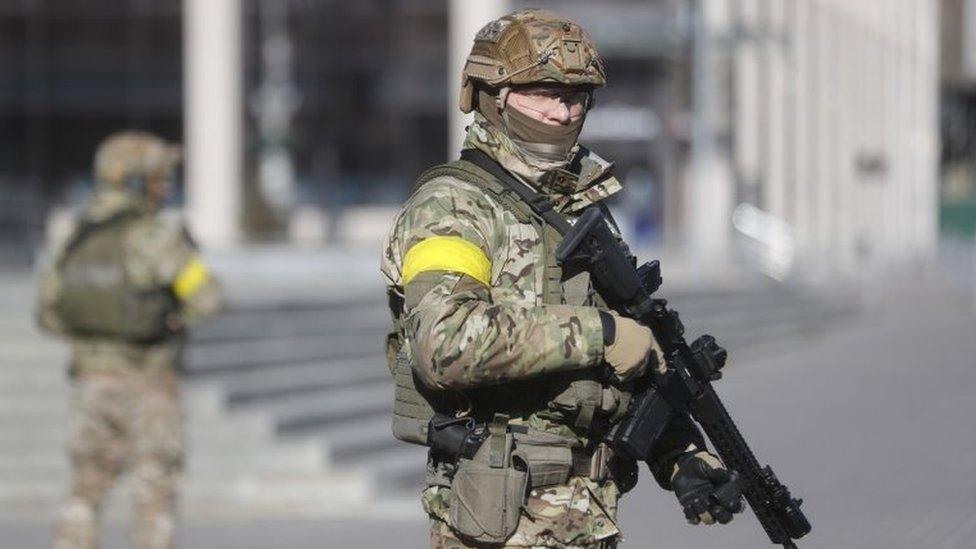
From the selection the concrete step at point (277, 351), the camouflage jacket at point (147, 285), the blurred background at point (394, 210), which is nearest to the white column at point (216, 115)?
the blurred background at point (394, 210)

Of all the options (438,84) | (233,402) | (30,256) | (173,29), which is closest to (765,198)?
(438,84)

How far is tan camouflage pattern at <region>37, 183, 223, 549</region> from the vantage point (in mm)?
Result: 8375

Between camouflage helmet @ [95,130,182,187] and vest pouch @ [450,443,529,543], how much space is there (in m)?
4.57

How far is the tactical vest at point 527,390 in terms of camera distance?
4332mm

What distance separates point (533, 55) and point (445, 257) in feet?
1.62

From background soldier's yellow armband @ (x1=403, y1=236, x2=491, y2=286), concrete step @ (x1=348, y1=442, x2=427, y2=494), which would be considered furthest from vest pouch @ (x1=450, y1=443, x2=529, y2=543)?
concrete step @ (x1=348, y1=442, x2=427, y2=494)

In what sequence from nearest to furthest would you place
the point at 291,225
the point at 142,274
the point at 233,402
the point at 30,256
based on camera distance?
the point at 142,274
the point at 233,402
the point at 30,256
the point at 291,225

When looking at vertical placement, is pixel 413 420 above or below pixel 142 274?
above

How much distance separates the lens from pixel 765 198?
42000 millimetres

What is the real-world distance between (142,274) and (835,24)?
44.3 meters

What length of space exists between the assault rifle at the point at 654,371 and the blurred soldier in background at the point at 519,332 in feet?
0.17

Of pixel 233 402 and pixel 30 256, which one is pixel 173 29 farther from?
pixel 233 402

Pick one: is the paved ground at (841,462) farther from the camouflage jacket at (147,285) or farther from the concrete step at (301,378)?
the camouflage jacket at (147,285)

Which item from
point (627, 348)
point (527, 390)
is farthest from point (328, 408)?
point (627, 348)
